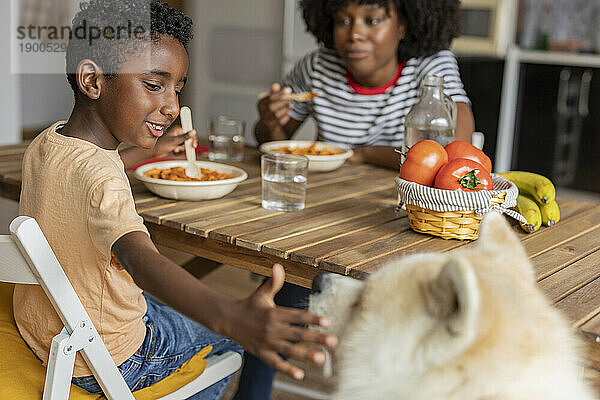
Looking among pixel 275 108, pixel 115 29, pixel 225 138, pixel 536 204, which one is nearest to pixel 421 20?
pixel 275 108

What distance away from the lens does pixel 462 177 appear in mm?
1312

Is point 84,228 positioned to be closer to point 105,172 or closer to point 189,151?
point 105,172

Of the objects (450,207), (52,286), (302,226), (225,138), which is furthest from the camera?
(225,138)

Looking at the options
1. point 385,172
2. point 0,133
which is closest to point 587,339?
point 385,172

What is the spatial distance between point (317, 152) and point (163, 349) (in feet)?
2.59

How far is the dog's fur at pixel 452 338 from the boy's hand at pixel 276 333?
0.21 feet

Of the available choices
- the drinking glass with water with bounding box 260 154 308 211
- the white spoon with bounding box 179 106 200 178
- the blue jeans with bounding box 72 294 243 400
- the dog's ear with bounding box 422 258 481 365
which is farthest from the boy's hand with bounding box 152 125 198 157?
the dog's ear with bounding box 422 258 481 365

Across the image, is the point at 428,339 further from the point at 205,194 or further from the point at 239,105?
the point at 239,105

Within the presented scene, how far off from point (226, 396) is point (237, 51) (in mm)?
2652

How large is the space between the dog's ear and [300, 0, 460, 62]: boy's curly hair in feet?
4.84

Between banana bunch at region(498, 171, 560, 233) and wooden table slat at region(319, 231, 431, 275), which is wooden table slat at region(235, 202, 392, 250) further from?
banana bunch at region(498, 171, 560, 233)

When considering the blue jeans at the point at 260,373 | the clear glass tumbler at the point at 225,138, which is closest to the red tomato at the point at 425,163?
the blue jeans at the point at 260,373

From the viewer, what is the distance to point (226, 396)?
2.22m

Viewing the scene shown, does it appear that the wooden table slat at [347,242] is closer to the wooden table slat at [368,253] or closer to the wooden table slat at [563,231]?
the wooden table slat at [368,253]
